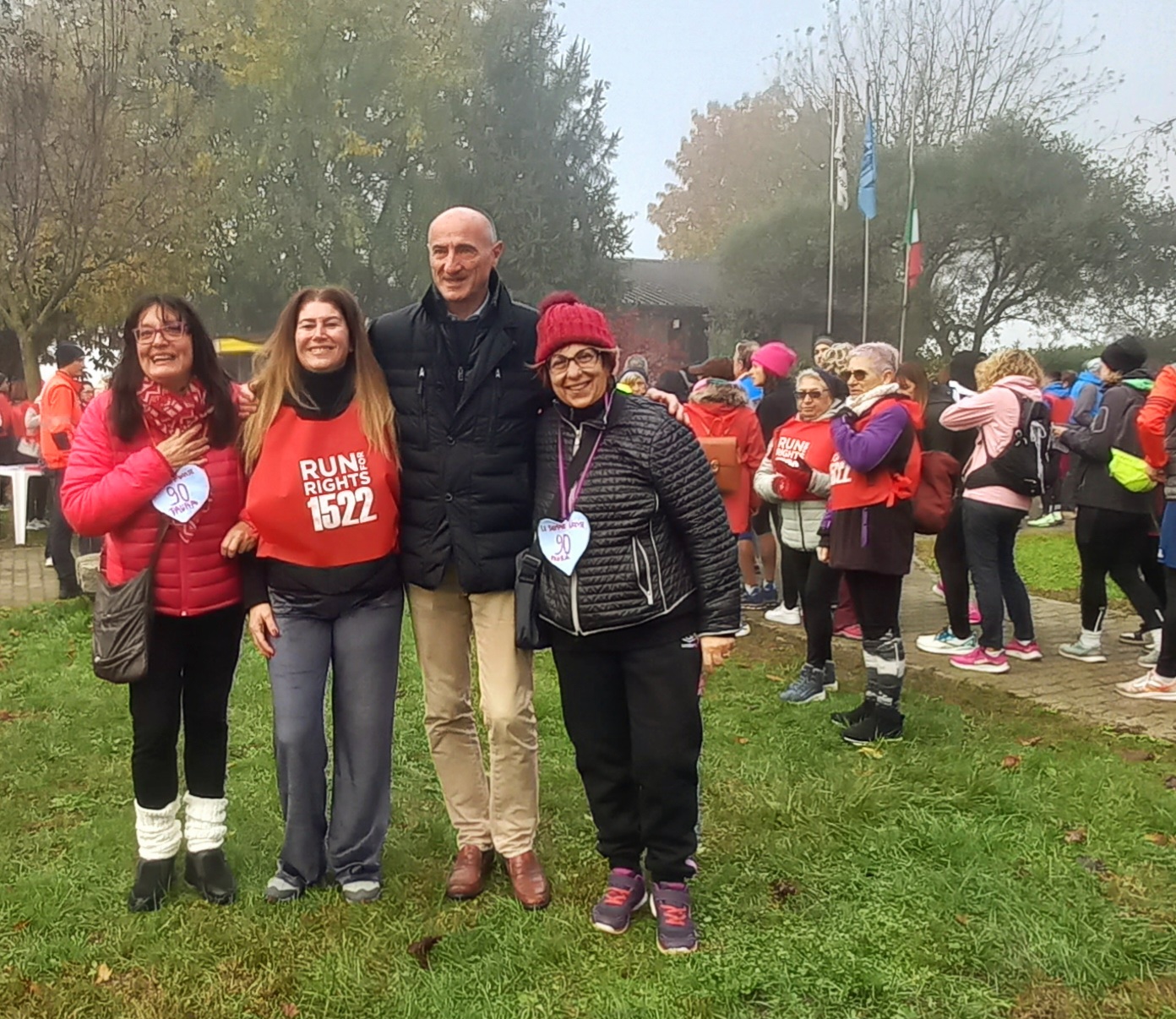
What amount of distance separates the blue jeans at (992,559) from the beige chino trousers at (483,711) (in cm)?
385

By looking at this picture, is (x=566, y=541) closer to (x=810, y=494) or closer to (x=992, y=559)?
(x=810, y=494)

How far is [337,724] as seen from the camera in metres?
3.51

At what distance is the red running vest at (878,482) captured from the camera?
4980 mm

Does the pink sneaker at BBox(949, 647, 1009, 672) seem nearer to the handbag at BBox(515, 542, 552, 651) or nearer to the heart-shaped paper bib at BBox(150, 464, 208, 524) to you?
the handbag at BBox(515, 542, 552, 651)

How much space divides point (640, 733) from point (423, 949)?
3.11ft

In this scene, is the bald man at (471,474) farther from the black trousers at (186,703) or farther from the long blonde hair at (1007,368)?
the long blonde hair at (1007,368)

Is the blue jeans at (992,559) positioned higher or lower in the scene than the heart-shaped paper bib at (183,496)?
lower

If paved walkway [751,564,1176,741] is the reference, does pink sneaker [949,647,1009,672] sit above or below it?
above

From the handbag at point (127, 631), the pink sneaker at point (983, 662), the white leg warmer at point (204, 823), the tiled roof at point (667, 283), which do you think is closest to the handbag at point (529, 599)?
the handbag at point (127, 631)

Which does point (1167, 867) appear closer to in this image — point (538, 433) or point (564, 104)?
point (538, 433)

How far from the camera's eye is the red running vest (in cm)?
498

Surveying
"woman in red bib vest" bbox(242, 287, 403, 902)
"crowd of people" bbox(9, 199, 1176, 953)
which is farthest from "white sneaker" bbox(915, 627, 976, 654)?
"woman in red bib vest" bbox(242, 287, 403, 902)

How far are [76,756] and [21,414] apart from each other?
10.4 m

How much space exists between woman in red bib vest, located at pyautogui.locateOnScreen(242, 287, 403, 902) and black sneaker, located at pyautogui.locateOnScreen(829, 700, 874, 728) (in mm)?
2597
